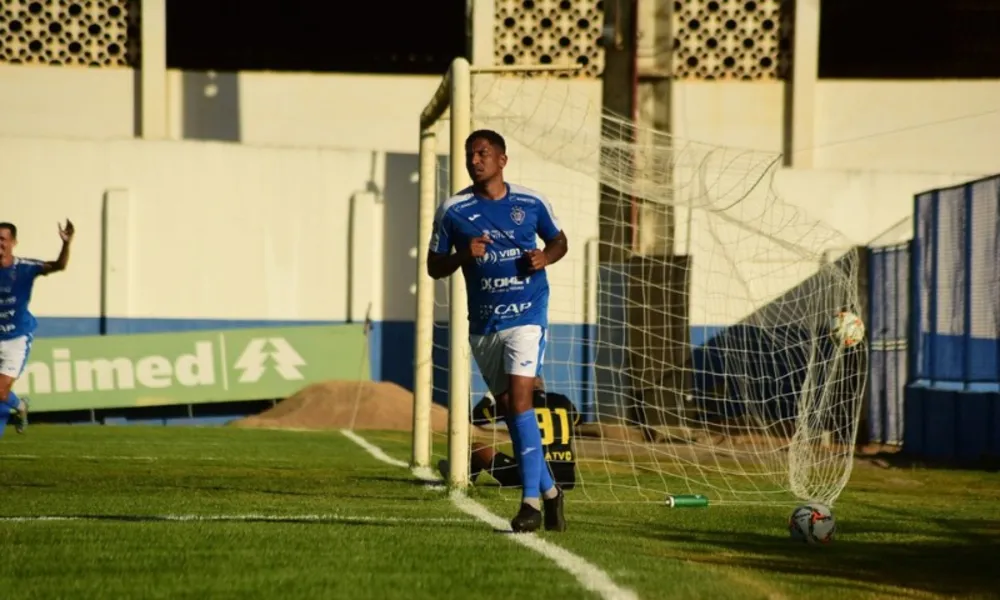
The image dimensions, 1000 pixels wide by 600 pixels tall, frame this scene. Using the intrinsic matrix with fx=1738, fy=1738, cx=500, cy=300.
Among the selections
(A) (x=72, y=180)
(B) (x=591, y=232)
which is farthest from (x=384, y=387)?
(A) (x=72, y=180)

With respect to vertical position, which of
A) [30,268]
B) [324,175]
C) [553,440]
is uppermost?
[324,175]

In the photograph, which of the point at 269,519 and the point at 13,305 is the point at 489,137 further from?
the point at 13,305

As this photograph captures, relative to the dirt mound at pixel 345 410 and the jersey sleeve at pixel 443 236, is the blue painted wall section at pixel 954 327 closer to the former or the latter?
the dirt mound at pixel 345 410

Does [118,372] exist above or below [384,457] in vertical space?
above

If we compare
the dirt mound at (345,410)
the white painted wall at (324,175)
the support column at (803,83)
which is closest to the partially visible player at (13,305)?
the dirt mound at (345,410)

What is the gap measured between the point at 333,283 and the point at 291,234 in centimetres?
103

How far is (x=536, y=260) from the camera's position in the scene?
8.73 metres

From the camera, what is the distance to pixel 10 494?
11391 mm

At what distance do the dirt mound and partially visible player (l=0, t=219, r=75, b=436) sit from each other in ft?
34.4

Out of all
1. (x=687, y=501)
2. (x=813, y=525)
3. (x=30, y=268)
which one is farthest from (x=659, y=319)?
(x=813, y=525)

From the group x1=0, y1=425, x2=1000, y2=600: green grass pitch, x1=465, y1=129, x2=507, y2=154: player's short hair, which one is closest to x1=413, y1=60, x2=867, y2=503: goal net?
x1=0, y1=425, x2=1000, y2=600: green grass pitch

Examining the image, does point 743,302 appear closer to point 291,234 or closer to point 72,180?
point 291,234

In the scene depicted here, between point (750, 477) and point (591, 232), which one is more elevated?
point (591, 232)

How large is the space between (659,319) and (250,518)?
48.1 ft
